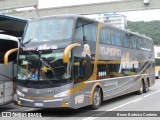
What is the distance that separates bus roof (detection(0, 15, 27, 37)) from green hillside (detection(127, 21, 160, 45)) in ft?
157

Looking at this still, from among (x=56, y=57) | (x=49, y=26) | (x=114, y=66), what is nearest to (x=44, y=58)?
(x=56, y=57)

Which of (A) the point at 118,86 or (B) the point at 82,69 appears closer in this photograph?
(B) the point at 82,69

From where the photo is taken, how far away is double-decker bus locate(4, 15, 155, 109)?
435 inches

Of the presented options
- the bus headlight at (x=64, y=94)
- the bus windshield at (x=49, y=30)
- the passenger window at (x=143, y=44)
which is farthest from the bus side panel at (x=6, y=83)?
the passenger window at (x=143, y=44)

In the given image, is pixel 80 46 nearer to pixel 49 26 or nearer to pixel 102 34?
pixel 49 26

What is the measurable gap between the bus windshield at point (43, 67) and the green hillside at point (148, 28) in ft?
188

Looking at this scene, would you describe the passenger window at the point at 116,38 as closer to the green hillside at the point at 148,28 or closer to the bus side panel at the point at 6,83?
the bus side panel at the point at 6,83

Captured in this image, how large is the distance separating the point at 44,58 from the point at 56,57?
42 centimetres

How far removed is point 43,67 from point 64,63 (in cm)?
74

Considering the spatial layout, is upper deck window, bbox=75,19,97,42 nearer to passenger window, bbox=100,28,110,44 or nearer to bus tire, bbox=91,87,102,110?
passenger window, bbox=100,28,110,44

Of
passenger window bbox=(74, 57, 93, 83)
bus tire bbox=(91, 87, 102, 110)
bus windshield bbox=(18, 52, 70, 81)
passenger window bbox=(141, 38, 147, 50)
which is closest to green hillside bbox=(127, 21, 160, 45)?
passenger window bbox=(141, 38, 147, 50)

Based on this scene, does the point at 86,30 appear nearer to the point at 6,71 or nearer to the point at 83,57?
the point at 83,57

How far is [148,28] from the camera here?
236 feet

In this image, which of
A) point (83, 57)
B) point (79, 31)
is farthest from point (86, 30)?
point (83, 57)
